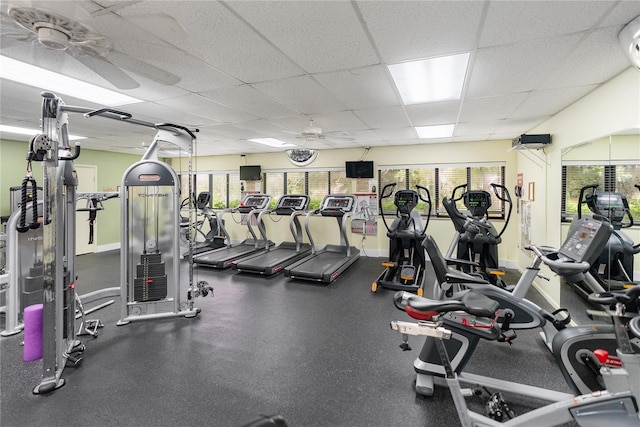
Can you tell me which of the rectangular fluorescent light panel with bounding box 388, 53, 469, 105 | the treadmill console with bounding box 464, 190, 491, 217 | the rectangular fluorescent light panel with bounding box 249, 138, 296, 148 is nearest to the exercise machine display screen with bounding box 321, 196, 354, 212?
the rectangular fluorescent light panel with bounding box 249, 138, 296, 148

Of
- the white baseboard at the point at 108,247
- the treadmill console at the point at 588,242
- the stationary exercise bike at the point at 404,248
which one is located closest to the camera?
the treadmill console at the point at 588,242

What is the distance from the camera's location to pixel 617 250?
2.57m

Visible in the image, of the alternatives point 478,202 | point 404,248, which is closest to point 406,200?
point 404,248

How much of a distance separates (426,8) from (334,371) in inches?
105

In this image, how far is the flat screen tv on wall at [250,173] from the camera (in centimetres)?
808

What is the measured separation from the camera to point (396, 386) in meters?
2.34

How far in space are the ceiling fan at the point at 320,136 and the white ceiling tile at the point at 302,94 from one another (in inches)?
13.0

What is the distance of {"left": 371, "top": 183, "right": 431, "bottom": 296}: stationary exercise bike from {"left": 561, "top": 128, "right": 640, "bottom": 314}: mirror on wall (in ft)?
6.90

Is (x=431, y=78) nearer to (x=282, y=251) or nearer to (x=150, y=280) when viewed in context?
(x=150, y=280)

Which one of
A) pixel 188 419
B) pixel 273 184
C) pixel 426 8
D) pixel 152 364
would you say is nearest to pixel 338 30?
pixel 426 8

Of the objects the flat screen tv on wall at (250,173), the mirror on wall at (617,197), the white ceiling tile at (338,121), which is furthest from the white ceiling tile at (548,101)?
the flat screen tv on wall at (250,173)

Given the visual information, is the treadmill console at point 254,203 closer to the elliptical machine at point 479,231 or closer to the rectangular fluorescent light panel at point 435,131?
the rectangular fluorescent light panel at point 435,131

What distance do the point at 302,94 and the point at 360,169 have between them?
3.96m

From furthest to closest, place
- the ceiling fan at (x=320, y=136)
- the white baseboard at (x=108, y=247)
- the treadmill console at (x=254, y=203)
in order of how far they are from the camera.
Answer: the white baseboard at (x=108, y=247) → the treadmill console at (x=254, y=203) → the ceiling fan at (x=320, y=136)
